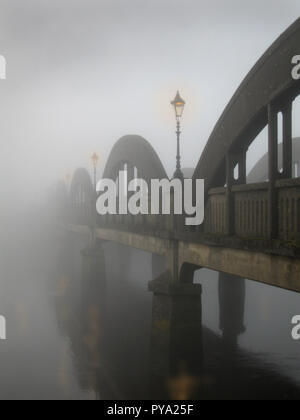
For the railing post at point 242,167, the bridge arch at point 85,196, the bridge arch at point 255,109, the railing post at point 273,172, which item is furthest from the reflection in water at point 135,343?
the bridge arch at point 85,196

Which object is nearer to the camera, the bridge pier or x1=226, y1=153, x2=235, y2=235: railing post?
x1=226, y1=153, x2=235, y2=235: railing post

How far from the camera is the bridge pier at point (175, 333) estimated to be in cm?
1822

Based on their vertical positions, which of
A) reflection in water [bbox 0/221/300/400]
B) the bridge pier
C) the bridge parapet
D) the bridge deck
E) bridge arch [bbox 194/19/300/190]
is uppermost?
bridge arch [bbox 194/19/300/190]

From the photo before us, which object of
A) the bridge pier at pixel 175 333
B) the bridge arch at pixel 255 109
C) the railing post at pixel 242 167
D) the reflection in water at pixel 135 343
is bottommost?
the reflection in water at pixel 135 343

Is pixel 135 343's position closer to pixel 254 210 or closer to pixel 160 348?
pixel 160 348

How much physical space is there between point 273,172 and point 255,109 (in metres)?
2.34

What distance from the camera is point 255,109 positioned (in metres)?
14.5

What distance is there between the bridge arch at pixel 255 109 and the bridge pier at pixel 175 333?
159 inches

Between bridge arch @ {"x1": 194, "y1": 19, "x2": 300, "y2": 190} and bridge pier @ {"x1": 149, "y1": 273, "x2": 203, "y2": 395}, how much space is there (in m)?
4.04

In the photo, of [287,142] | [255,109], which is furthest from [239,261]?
[255,109]

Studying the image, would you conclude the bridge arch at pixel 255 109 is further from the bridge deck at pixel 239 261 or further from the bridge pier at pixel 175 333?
the bridge pier at pixel 175 333

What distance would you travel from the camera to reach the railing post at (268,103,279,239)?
12.8m

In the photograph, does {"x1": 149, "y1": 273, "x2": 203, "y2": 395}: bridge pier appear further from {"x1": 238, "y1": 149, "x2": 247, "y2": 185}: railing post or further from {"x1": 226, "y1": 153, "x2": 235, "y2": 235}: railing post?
{"x1": 238, "y1": 149, "x2": 247, "y2": 185}: railing post

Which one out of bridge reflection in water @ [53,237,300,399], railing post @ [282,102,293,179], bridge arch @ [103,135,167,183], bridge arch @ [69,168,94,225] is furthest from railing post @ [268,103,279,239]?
bridge arch @ [69,168,94,225]
